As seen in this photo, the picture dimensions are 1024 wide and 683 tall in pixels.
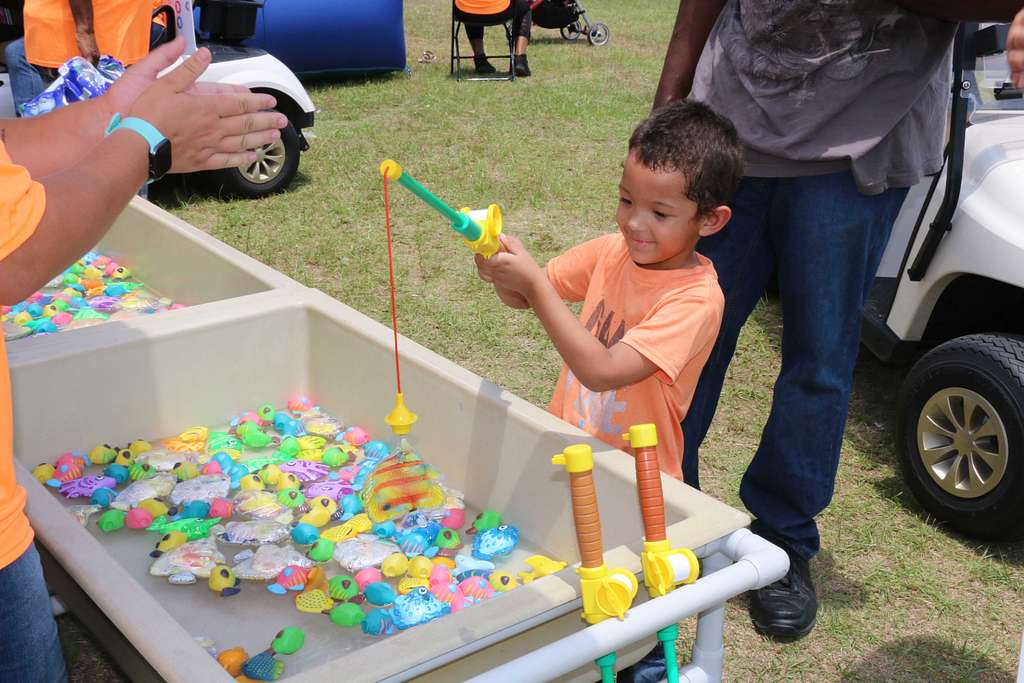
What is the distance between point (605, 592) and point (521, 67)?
27.7 ft

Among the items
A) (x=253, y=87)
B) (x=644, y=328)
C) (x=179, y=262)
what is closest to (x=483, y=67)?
(x=253, y=87)

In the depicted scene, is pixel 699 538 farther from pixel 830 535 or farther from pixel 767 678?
pixel 830 535

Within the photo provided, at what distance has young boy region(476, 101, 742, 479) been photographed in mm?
1754

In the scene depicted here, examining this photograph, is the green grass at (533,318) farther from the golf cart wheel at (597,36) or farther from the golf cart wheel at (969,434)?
the golf cart wheel at (597,36)

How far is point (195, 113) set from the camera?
4.76 feet

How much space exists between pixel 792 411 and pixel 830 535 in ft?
2.18

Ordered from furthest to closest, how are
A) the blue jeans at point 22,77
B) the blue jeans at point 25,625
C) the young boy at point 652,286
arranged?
1. the blue jeans at point 22,77
2. the young boy at point 652,286
3. the blue jeans at point 25,625

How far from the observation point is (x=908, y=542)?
2.65 metres

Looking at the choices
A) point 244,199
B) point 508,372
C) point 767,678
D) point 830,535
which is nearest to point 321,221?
point 244,199

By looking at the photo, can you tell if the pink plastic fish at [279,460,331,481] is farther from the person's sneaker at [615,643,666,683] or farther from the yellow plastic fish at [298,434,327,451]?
the person's sneaker at [615,643,666,683]

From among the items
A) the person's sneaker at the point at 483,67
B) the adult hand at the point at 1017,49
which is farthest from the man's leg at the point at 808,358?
the person's sneaker at the point at 483,67

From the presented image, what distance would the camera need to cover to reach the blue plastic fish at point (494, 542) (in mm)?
2152

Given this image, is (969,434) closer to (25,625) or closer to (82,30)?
(25,625)

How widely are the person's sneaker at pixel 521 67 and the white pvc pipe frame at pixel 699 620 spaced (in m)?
8.14
